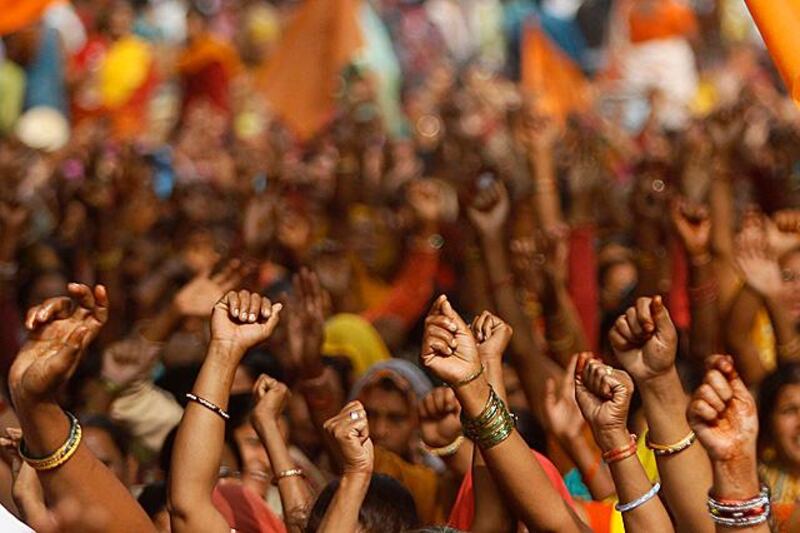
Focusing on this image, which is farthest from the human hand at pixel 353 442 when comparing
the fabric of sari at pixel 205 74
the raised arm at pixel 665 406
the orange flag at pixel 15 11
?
the fabric of sari at pixel 205 74

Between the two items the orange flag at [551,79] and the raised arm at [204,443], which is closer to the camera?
the raised arm at [204,443]

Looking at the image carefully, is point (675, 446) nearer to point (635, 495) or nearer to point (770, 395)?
point (635, 495)

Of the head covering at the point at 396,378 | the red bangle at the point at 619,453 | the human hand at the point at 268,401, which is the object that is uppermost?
the red bangle at the point at 619,453

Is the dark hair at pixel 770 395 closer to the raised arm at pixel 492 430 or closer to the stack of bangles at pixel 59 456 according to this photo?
the raised arm at pixel 492 430

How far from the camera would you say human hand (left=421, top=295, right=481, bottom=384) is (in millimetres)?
3287

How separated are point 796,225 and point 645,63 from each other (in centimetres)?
698

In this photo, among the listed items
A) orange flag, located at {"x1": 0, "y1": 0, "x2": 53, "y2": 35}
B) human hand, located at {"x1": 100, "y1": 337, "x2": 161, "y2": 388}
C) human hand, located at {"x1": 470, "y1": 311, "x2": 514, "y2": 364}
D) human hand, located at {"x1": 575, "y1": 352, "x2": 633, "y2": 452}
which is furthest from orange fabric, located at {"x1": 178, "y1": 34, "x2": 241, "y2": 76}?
human hand, located at {"x1": 575, "y1": 352, "x2": 633, "y2": 452}

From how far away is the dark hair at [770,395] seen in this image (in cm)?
435

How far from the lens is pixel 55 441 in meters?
3.05

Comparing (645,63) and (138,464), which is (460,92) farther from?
(138,464)

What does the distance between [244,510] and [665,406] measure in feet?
3.37

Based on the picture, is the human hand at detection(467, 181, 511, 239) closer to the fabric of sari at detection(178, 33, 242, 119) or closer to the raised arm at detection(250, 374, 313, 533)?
the raised arm at detection(250, 374, 313, 533)

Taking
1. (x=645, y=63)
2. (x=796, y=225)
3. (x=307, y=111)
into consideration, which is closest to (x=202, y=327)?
(x=796, y=225)

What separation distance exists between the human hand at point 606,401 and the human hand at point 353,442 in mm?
444
